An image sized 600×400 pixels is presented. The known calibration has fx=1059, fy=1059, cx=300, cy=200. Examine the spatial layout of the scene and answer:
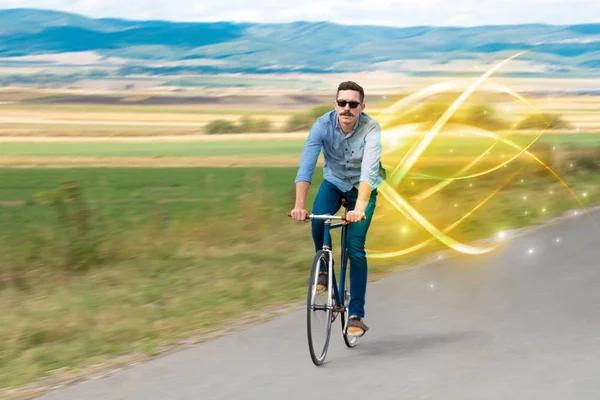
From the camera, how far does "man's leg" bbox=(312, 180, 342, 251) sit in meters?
7.41

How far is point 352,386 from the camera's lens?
6.36 meters

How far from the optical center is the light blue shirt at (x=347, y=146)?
711cm

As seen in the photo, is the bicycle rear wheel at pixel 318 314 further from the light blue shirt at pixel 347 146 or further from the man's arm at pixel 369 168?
the light blue shirt at pixel 347 146

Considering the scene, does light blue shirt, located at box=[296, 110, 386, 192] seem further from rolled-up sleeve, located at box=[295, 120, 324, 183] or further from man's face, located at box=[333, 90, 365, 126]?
man's face, located at box=[333, 90, 365, 126]

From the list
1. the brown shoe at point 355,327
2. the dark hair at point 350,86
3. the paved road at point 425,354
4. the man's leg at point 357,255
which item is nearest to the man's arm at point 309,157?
the dark hair at point 350,86

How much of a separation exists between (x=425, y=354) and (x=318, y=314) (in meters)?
0.83

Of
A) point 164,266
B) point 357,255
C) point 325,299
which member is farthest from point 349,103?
point 164,266

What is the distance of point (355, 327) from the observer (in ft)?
24.3

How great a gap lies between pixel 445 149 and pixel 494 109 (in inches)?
206

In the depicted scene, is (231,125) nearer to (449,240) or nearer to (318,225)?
(449,240)

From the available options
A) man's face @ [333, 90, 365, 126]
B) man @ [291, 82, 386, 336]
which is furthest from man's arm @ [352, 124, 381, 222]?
man's face @ [333, 90, 365, 126]

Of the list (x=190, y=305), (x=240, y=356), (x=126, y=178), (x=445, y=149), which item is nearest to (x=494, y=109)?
(x=445, y=149)

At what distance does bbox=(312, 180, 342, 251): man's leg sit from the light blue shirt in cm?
25

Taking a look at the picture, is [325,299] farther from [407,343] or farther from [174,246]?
[174,246]
